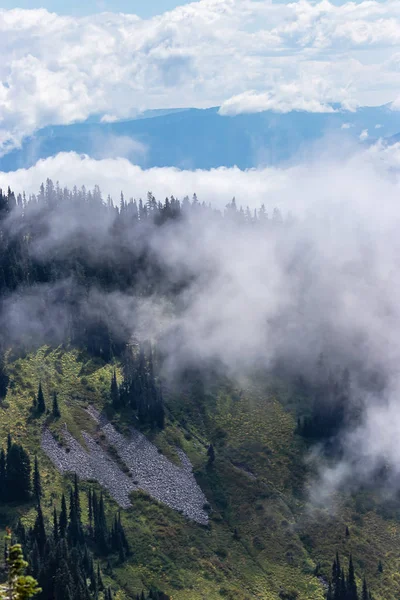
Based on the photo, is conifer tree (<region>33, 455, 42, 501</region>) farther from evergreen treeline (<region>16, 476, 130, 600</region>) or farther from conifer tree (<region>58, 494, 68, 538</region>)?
conifer tree (<region>58, 494, 68, 538</region>)

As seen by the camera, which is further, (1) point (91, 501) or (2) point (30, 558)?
(1) point (91, 501)

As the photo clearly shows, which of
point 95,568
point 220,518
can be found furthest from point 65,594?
point 220,518

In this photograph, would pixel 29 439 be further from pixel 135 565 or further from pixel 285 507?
pixel 285 507

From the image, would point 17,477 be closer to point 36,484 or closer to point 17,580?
point 36,484

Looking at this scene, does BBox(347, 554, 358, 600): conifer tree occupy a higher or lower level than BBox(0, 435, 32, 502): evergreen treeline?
lower

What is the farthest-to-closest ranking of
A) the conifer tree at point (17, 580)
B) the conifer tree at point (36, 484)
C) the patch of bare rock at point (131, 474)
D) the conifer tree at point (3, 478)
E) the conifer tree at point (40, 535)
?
the patch of bare rock at point (131, 474), the conifer tree at point (36, 484), the conifer tree at point (3, 478), the conifer tree at point (40, 535), the conifer tree at point (17, 580)

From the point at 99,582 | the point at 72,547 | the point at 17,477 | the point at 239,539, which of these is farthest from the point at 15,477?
the point at 239,539

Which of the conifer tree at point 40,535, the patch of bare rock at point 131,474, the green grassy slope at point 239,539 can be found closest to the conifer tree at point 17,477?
the green grassy slope at point 239,539

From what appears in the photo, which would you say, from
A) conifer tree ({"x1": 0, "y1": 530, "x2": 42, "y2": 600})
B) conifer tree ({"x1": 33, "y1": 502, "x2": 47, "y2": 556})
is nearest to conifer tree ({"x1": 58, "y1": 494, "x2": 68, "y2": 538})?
conifer tree ({"x1": 33, "y1": 502, "x2": 47, "y2": 556})

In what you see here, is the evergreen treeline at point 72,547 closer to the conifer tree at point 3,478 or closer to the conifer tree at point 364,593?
the conifer tree at point 3,478

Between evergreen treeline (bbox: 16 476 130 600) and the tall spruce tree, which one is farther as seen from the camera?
the tall spruce tree

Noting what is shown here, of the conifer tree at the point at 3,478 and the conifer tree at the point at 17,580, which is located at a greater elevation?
the conifer tree at the point at 17,580
